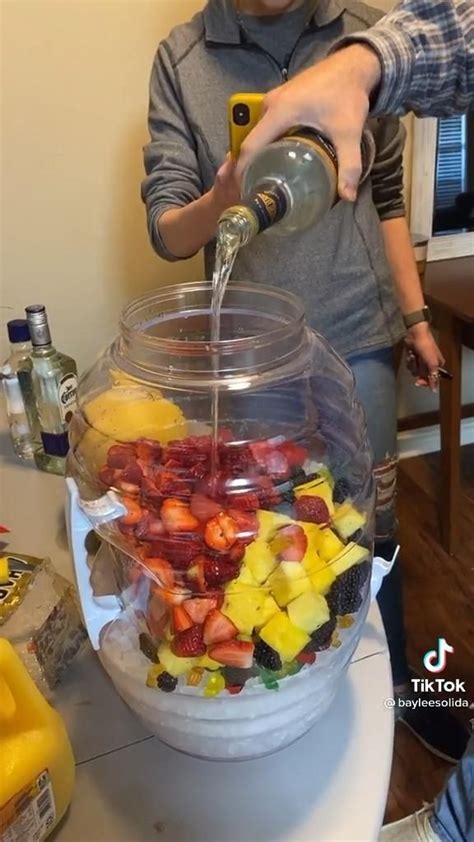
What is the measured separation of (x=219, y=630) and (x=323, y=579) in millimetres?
88

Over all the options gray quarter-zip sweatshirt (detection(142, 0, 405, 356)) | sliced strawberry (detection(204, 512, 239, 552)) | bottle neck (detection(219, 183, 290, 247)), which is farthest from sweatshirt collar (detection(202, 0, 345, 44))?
Result: sliced strawberry (detection(204, 512, 239, 552))

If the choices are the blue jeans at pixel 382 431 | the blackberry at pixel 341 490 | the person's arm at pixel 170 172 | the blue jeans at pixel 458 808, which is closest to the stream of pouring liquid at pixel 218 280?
the blackberry at pixel 341 490

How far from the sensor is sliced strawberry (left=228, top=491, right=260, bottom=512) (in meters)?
0.60

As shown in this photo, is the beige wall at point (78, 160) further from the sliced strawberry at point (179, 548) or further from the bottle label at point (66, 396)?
the sliced strawberry at point (179, 548)

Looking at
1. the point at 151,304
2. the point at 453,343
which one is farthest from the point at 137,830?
the point at 453,343

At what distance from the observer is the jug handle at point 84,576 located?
59cm

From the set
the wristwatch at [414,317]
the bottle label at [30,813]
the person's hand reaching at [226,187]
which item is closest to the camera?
the bottle label at [30,813]

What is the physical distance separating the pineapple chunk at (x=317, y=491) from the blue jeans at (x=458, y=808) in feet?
2.10

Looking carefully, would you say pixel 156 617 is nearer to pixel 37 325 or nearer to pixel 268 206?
pixel 268 206

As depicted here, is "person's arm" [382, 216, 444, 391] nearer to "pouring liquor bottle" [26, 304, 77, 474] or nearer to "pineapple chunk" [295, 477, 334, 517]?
"pouring liquor bottle" [26, 304, 77, 474]

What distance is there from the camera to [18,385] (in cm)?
112

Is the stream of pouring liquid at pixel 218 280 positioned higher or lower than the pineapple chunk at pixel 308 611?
higher

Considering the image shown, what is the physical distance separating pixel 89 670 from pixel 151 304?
0.37 metres

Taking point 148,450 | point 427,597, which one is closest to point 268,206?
point 148,450
